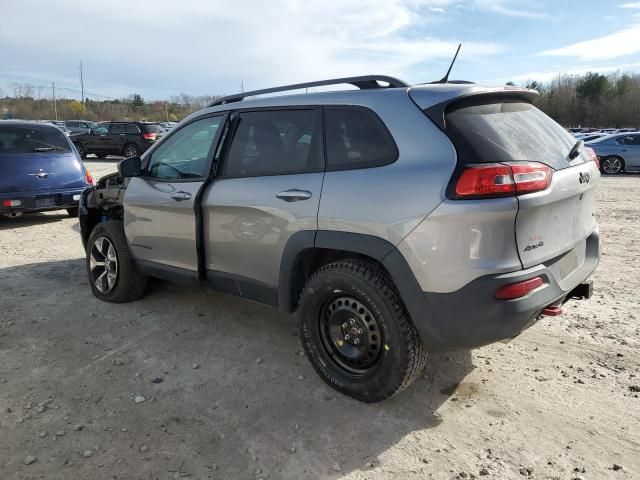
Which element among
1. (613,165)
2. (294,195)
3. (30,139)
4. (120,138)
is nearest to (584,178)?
(294,195)

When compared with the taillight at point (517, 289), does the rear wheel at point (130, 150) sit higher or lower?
higher

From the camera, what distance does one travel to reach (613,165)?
1766 cm

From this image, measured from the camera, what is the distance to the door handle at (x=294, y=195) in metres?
3.15

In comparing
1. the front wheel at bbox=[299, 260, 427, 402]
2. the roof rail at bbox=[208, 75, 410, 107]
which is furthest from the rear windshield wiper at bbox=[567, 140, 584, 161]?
the front wheel at bbox=[299, 260, 427, 402]

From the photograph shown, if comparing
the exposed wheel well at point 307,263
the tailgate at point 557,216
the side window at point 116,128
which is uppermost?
the side window at point 116,128

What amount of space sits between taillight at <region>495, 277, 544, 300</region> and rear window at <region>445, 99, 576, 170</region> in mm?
620

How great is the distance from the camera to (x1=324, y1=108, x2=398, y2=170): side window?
9.42 feet

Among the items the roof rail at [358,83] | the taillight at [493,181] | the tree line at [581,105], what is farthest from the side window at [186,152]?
the tree line at [581,105]

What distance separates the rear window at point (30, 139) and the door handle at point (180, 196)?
5.69 meters

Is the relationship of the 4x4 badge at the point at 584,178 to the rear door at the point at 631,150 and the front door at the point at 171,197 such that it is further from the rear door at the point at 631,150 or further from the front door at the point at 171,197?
the rear door at the point at 631,150

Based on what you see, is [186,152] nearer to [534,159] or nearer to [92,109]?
[534,159]

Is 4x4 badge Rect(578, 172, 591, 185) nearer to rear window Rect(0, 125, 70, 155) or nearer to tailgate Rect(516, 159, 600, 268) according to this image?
tailgate Rect(516, 159, 600, 268)

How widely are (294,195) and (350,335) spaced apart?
926 millimetres

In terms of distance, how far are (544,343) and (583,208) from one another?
121 centimetres
